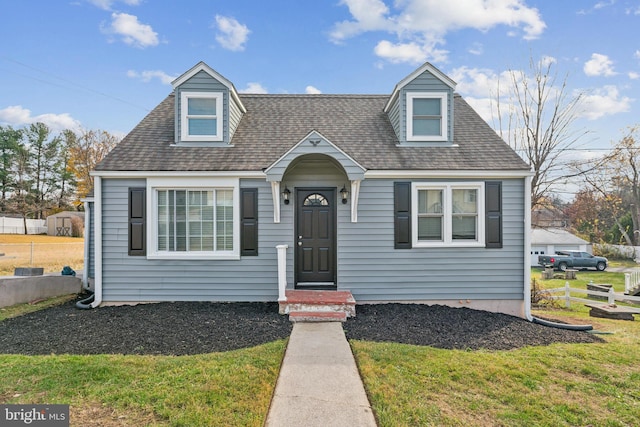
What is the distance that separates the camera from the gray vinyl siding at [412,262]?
23.4 feet

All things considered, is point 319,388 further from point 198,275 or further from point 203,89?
point 203,89

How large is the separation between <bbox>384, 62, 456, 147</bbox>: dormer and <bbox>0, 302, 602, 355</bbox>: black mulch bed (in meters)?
3.90

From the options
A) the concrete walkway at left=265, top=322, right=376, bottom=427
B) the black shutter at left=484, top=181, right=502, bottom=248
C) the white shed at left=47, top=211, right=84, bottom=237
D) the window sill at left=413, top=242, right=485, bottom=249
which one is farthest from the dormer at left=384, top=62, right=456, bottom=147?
the white shed at left=47, top=211, right=84, bottom=237

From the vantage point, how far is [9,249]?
17844mm

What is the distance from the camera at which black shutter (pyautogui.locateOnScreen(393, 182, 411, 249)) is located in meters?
7.10

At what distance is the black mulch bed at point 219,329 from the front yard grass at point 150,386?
514 millimetres

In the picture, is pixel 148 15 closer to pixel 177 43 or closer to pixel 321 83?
pixel 177 43

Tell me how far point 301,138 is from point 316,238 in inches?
101

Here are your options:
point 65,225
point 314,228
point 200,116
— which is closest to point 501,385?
point 314,228

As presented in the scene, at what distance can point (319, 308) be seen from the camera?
6156 mm

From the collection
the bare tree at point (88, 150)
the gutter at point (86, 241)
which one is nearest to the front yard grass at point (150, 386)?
the gutter at point (86, 241)

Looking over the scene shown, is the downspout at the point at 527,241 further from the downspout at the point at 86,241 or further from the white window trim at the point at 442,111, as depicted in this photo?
the downspout at the point at 86,241

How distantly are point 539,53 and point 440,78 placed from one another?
9.43 meters

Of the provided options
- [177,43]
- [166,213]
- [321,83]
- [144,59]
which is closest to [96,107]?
[144,59]
